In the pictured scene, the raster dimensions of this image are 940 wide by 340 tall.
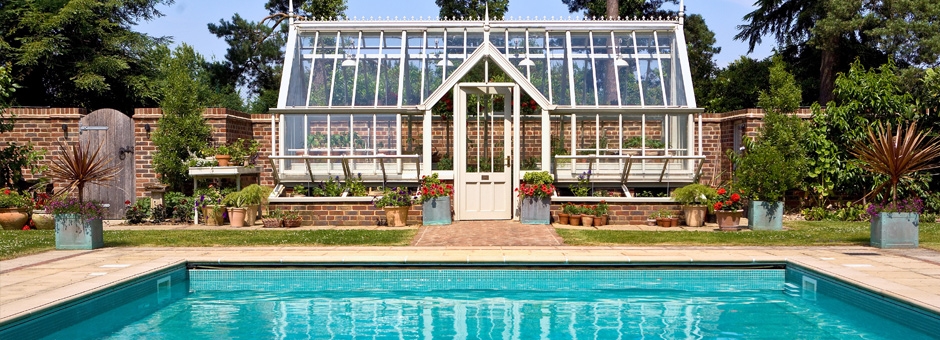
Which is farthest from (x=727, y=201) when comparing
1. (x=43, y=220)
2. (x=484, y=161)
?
(x=43, y=220)

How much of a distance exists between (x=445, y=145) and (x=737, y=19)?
1308cm

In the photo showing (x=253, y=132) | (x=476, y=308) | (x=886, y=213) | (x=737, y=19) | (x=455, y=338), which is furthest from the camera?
(x=737, y=19)

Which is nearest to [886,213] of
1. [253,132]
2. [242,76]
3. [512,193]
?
[512,193]

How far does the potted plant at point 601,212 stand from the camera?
13.2 meters

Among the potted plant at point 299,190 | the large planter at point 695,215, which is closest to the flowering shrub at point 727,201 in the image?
the large planter at point 695,215

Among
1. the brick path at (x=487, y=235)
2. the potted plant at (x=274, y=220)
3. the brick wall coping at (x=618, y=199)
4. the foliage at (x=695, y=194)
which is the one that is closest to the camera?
the brick path at (x=487, y=235)

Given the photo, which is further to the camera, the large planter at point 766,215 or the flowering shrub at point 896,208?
the large planter at point 766,215

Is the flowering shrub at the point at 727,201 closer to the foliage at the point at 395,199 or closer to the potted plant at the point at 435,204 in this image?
the potted plant at the point at 435,204

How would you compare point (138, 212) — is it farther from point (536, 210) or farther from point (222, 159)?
point (536, 210)

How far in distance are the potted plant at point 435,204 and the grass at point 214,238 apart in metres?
0.77

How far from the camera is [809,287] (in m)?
8.26

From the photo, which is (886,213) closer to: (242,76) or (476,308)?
(476,308)

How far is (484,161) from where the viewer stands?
46.0 feet

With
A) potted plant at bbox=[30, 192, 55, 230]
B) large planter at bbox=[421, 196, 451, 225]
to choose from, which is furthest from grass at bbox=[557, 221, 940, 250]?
potted plant at bbox=[30, 192, 55, 230]
